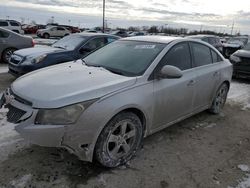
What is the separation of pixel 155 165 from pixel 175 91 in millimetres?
1156

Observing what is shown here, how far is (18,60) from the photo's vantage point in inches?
303

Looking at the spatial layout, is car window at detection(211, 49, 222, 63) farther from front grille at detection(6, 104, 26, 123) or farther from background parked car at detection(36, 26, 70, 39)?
background parked car at detection(36, 26, 70, 39)

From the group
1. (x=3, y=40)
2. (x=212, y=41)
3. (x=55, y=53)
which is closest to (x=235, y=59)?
(x=212, y=41)

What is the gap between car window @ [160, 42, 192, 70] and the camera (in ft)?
14.4

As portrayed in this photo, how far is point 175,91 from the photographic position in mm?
4355

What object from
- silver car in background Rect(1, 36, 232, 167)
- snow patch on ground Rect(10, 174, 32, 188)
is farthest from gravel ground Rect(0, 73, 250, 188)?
silver car in background Rect(1, 36, 232, 167)

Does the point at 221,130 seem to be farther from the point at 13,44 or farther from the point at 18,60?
the point at 13,44

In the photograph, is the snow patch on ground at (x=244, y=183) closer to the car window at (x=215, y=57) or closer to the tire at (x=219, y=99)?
the tire at (x=219, y=99)

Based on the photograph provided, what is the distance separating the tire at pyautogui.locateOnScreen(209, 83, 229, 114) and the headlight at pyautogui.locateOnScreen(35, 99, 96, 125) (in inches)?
140

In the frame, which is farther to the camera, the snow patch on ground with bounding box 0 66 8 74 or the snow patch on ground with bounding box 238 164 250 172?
the snow patch on ground with bounding box 0 66 8 74

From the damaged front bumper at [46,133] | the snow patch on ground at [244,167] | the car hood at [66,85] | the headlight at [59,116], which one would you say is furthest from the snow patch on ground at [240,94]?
the headlight at [59,116]

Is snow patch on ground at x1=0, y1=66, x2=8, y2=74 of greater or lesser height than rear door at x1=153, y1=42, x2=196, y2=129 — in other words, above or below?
below

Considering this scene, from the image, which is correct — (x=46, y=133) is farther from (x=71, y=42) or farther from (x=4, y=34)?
(x=4, y=34)

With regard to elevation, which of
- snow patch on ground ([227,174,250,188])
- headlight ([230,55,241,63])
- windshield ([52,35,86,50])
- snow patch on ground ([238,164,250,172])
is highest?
windshield ([52,35,86,50])
